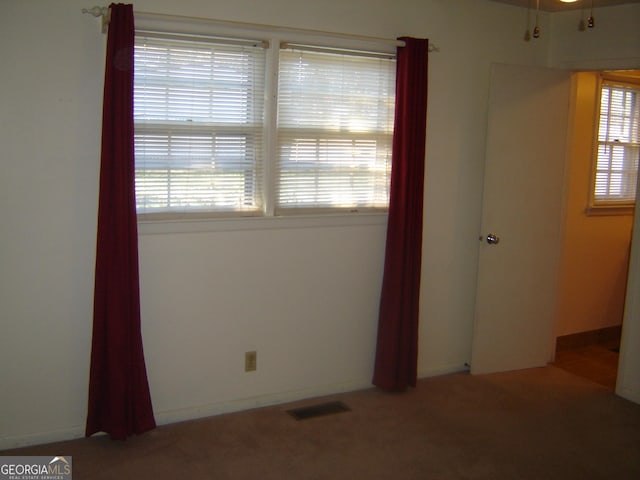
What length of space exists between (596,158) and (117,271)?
369 cm

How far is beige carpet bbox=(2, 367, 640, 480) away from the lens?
281 cm

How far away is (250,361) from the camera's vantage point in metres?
3.42

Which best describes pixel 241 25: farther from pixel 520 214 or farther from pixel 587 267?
pixel 587 267

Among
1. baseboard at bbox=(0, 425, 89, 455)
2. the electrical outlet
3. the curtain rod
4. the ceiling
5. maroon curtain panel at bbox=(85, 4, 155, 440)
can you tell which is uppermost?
the ceiling

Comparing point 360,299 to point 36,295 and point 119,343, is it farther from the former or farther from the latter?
point 36,295

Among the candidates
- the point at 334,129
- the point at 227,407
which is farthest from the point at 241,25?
the point at 227,407

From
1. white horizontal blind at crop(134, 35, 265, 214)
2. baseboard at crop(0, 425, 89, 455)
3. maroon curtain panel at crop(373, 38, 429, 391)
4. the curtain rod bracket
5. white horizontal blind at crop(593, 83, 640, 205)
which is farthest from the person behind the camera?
white horizontal blind at crop(593, 83, 640, 205)

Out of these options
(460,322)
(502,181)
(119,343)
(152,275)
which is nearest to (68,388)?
(119,343)

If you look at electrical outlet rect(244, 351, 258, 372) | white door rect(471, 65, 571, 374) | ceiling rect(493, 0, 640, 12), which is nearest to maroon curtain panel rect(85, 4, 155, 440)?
electrical outlet rect(244, 351, 258, 372)

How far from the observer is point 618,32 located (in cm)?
386

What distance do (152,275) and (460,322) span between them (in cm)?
215

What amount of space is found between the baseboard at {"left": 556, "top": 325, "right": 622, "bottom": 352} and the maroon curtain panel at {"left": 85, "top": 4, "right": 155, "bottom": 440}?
11.0 ft

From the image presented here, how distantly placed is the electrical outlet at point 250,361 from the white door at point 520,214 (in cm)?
156

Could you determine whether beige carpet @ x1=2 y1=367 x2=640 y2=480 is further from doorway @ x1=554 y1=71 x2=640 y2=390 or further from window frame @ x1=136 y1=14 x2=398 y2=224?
window frame @ x1=136 y1=14 x2=398 y2=224
